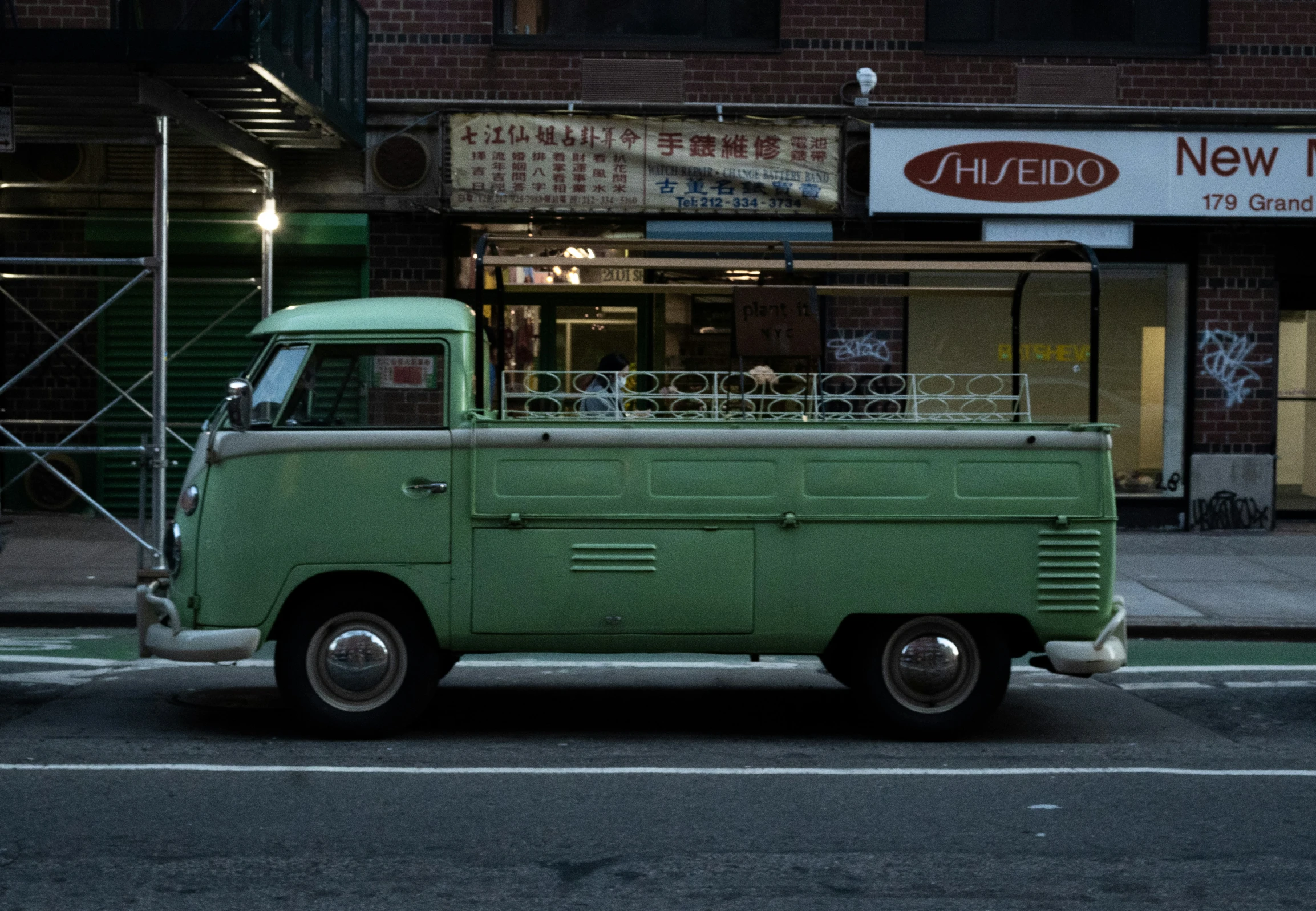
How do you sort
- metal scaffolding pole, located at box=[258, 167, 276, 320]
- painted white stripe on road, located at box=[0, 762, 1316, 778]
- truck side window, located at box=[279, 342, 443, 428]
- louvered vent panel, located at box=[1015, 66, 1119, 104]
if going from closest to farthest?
painted white stripe on road, located at box=[0, 762, 1316, 778] < truck side window, located at box=[279, 342, 443, 428] < metal scaffolding pole, located at box=[258, 167, 276, 320] < louvered vent panel, located at box=[1015, 66, 1119, 104]

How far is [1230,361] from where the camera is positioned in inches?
649

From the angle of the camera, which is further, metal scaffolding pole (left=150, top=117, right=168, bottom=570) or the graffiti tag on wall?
the graffiti tag on wall

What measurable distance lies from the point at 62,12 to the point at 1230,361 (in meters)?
12.5

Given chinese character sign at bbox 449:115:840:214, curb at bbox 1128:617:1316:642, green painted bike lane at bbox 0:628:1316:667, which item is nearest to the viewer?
green painted bike lane at bbox 0:628:1316:667

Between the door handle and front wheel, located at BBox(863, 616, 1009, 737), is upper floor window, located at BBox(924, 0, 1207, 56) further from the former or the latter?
the door handle

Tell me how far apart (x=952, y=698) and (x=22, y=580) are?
828 cm

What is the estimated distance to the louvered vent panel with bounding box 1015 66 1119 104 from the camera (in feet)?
Result: 53.4

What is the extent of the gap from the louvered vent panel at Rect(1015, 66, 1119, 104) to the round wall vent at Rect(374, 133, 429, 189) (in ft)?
20.1

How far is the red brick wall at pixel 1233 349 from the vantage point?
16.5 m

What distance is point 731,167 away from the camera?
16016mm

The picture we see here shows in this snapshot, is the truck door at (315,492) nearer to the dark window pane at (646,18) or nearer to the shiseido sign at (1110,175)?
the shiseido sign at (1110,175)

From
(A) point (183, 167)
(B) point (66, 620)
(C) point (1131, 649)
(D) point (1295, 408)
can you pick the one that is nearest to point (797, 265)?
(C) point (1131, 649)

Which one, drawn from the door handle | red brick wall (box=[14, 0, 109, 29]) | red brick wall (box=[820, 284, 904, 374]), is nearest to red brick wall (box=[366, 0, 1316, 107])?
red brick wall (box=[820, 284, 904, 374])

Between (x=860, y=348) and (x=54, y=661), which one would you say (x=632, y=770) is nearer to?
(x=54, y=661)
